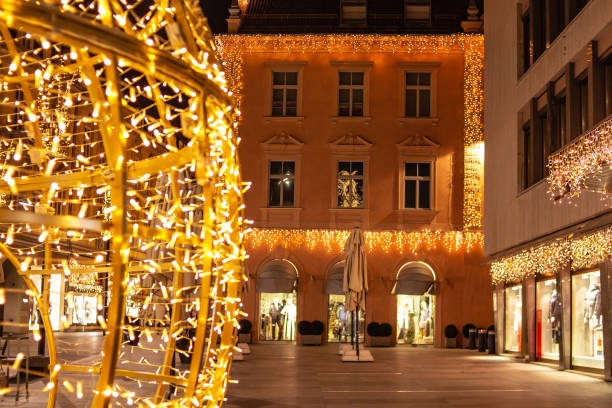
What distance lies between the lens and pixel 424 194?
28891 millimetres

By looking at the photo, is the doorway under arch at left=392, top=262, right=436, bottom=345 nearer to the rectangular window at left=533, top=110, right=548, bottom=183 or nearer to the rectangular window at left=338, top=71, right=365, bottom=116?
the rectangular window at left=338, top=71, right=365, bottom=116

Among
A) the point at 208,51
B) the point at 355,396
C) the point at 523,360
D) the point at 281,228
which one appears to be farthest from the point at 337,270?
the point at 208,51

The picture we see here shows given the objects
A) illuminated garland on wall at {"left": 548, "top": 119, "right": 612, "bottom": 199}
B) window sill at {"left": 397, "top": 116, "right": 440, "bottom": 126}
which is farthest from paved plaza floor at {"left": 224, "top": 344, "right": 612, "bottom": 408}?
window sill at {"left": 397, "top": 116, "right": 440, "bottom": 126}

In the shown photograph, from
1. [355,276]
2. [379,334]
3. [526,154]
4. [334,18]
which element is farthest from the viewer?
[334,18]

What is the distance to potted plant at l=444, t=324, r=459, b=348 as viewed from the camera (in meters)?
27.8

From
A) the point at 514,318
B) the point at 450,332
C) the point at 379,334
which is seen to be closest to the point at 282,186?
the point at 379,334

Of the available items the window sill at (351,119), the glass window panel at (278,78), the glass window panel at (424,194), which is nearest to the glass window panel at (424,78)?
the window sill at (351,119)

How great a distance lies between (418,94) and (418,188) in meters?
3.58

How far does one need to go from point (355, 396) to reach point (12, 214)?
8479 millimetres

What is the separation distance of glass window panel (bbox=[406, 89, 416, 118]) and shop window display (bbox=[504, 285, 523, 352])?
29.5ft

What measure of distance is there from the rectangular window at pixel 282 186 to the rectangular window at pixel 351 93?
2999 millimetres

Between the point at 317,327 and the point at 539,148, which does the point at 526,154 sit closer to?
the point at 539,148

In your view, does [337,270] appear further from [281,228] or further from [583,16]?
[583,16]

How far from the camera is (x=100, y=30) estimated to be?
2.59 metres
